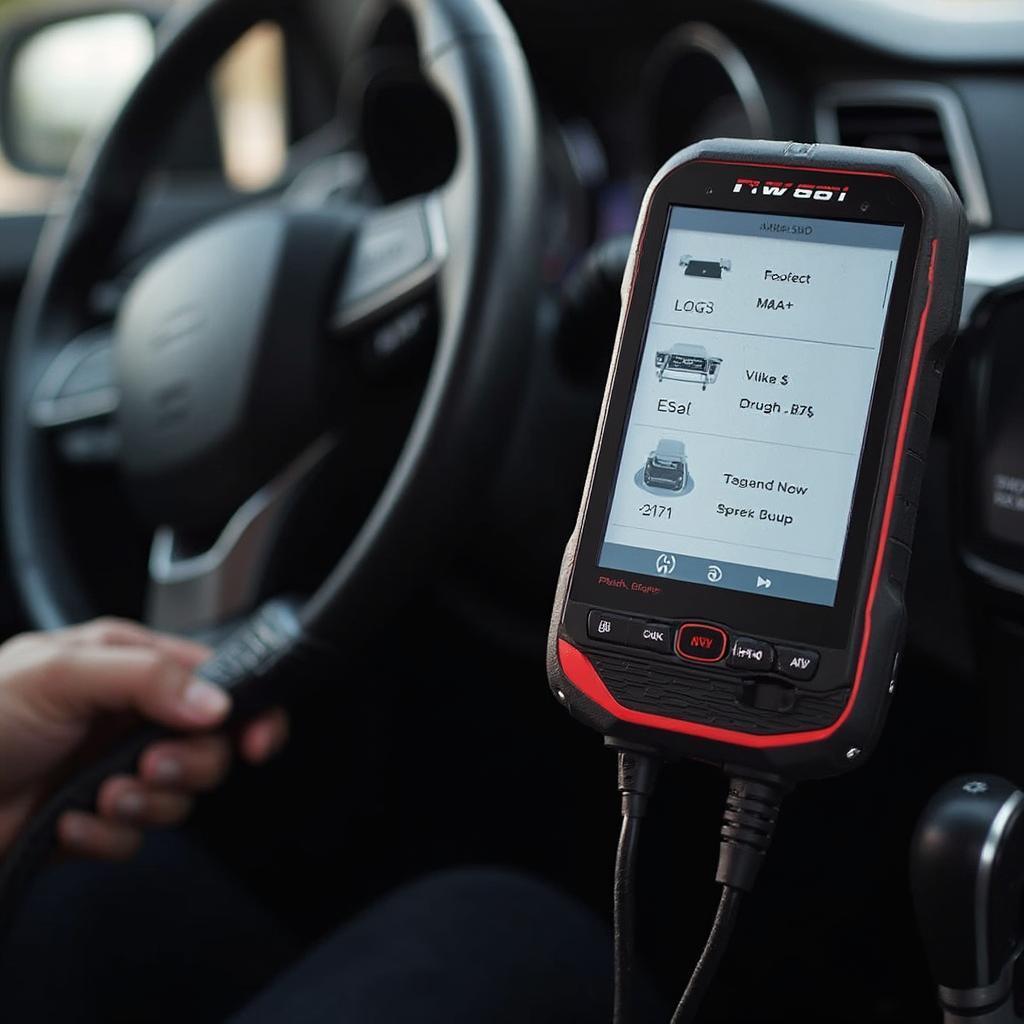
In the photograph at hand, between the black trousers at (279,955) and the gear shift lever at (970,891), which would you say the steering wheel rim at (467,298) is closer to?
the black trousers at (279,955)

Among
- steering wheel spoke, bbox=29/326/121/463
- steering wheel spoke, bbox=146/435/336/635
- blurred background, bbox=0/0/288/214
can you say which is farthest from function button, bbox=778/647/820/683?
blurred background, bbox=0/0/288/214

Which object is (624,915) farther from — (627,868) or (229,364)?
(229,364)

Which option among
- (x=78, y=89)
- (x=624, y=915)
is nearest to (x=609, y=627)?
(x=624, y=915)

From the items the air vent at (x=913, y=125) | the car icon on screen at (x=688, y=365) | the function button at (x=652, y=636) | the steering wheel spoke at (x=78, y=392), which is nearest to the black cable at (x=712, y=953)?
the function button at (x=652, y=636)

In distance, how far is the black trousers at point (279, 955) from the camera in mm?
763

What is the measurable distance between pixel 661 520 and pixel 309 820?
0.87m

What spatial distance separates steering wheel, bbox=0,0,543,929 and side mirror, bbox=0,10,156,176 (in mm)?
683

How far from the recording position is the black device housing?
0.55 m

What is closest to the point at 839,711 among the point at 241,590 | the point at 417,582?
the point at 417,582

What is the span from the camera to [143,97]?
1137 millimetres

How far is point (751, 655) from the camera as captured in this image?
57cm

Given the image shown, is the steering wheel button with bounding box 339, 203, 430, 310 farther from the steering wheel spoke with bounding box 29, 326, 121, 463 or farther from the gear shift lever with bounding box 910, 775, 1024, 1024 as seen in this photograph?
the gear shift lever with bounding box 910, 775, 1024, 1024

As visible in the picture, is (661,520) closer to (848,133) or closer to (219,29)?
(848,133)

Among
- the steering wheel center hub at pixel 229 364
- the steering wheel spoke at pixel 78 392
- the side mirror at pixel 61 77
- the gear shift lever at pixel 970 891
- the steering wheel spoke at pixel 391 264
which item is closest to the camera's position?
the gear shift lever at pixel 970 891
